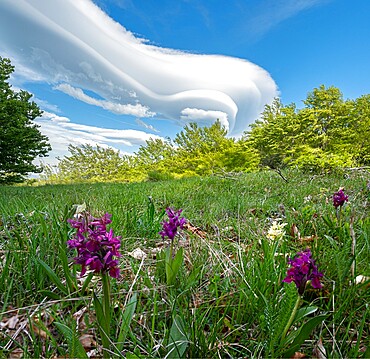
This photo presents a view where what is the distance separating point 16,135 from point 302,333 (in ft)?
57.6

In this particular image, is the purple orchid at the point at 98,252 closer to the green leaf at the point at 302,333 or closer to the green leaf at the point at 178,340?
the green leaf at the point at 178,340

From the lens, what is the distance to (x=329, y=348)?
771 millimetres

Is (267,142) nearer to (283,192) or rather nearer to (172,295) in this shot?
(283,192)

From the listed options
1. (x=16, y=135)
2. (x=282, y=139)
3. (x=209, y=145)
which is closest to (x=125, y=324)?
(x=16, y=135)

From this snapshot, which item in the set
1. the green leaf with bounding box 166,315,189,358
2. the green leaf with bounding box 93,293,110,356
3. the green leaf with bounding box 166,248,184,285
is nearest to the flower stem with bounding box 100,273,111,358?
the green leaf with bounding box 93,293,110,356

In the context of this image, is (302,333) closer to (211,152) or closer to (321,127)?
(211,152)

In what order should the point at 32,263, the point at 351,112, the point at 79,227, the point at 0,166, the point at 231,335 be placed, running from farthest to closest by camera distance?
the point at 351,112 → the point at 0,166 → the point at 32,263 → the point at 231,335 → the point at 79,227

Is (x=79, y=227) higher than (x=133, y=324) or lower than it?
higher

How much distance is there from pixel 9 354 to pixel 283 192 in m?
3.00

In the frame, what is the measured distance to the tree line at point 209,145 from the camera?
47.5 ft

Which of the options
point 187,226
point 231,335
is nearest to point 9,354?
point 231,335

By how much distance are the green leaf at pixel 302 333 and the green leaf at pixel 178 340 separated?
0.28 meters

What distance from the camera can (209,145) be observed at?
20359 millimetres

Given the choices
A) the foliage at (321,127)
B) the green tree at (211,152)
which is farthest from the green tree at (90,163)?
the foliage at (321,127)
